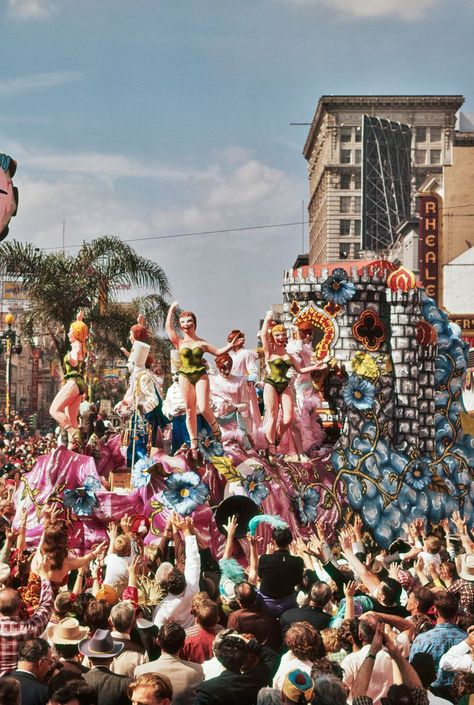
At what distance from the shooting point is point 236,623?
7.27m

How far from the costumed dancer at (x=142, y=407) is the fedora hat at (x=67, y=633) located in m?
8.53

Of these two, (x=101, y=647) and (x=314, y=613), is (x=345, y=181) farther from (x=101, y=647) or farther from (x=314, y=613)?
(x=101, y=647)

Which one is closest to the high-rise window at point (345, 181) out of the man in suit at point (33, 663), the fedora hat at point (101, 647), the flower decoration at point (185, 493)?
the flower decoration at point (185, 493)

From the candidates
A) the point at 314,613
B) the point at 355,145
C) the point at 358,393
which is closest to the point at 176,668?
the point at 314,613

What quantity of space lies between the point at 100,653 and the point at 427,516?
12226 millimetres

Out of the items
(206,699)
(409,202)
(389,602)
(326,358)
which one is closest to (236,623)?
(389,602)

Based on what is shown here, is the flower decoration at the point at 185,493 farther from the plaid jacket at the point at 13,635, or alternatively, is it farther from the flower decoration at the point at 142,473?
the plaid jacket at the point at 13,635

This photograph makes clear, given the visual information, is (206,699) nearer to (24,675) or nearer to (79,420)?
(24,675)

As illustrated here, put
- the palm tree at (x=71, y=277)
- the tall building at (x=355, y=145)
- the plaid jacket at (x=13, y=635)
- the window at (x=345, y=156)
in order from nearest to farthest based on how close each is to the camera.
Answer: the plaid jacket at (x=13, y=635) < the palm tree at (x=71, y=277) < the tall building at (x=355, y=145) < the window at (x=345, y=156)

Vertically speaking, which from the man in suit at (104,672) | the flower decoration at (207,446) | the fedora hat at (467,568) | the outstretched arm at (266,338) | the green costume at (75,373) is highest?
the outstretched arm at (266,338)

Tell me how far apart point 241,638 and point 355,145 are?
90.3 meters

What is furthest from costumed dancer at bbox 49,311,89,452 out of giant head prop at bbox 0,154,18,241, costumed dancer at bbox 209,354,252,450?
giant head prop at bbox 0,154,18,241

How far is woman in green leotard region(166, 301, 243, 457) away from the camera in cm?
1488

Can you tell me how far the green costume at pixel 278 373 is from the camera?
15.9 m
